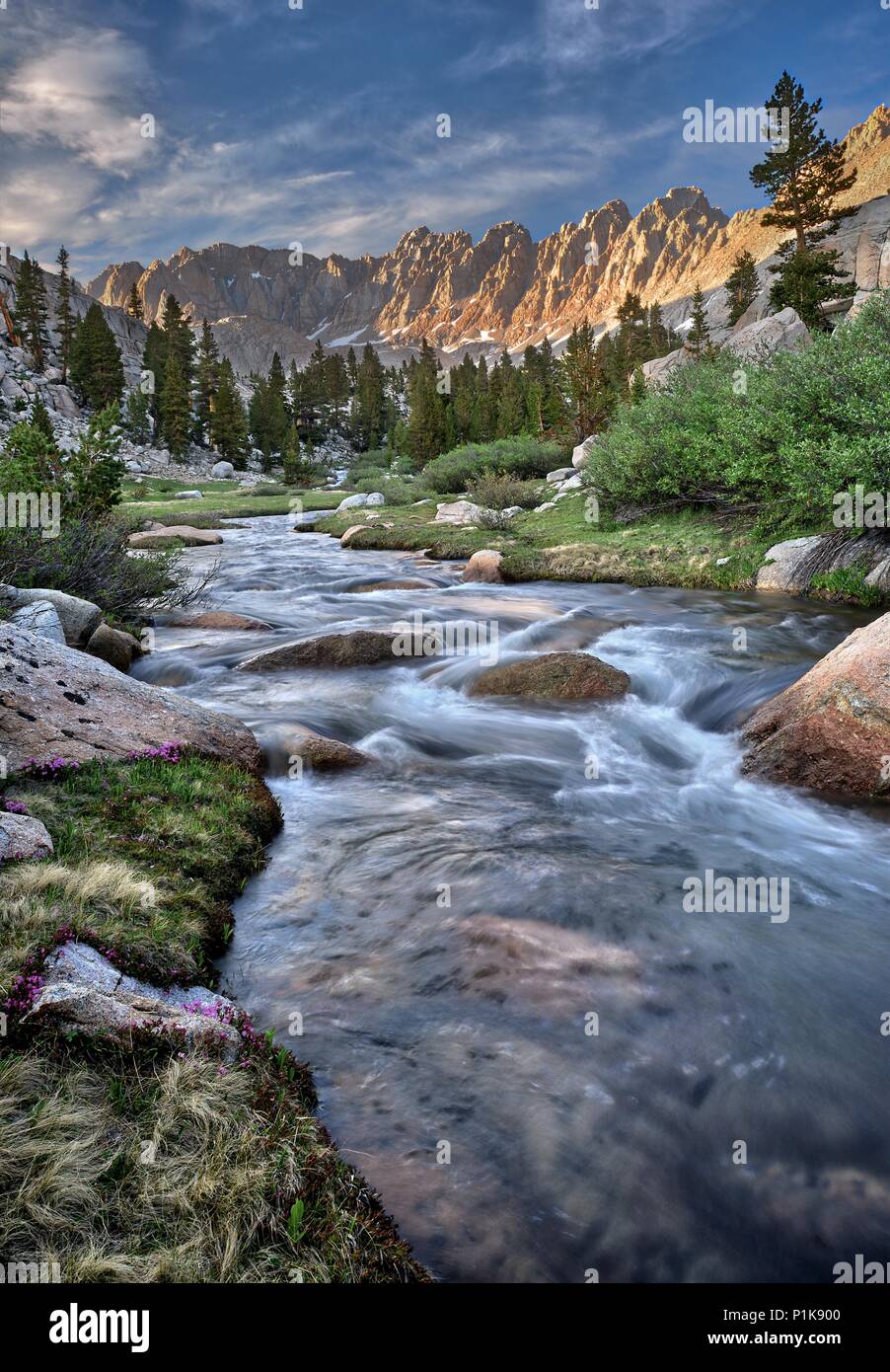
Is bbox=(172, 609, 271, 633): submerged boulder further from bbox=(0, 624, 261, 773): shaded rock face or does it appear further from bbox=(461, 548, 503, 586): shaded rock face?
bbox=(0, 624, 261, 773): shaded rock face

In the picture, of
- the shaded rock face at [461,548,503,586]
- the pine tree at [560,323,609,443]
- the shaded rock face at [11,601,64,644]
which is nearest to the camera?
the shaded rock face at [11,601,64,644]

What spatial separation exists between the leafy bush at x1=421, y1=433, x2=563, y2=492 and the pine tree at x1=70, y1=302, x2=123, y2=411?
5542 cm

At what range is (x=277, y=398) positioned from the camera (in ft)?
303

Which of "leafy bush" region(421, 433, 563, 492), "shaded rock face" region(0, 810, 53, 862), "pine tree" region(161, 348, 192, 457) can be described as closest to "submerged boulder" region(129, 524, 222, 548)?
"leafy bush" region(421, 433, 563, 492)

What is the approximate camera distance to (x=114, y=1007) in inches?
130

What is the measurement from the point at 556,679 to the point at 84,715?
7.12 metres

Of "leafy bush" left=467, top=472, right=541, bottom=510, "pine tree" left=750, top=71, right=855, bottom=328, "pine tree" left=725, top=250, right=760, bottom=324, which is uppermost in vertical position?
"pine tree" left=725, top=250, right=760, bottom=324

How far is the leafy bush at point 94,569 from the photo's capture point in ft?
39.9

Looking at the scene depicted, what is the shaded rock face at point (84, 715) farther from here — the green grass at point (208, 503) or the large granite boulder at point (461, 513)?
the green grass at point (208, 503)

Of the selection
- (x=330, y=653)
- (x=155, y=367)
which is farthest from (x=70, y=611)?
(x=155, y=367)

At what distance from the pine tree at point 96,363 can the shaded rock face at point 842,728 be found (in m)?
90.9

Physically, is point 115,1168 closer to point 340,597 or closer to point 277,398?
point 340,597

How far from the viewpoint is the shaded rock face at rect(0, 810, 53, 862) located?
4.48m
